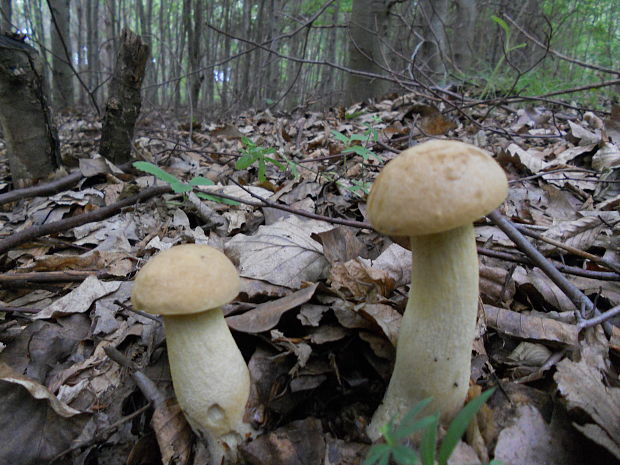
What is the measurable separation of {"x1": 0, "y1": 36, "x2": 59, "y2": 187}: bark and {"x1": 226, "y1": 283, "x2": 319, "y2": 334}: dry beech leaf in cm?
383

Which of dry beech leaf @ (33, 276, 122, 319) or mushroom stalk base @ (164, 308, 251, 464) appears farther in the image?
dry beech leaf @ (33, 276, 122, 319)

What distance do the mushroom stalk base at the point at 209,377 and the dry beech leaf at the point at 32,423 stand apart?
0.59 m

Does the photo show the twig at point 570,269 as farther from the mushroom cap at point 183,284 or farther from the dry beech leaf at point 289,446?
the mushroom cap at point 183,284

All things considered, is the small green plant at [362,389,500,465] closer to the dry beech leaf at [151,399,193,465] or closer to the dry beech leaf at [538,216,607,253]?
the dry beech leaf at [151,399,193,465]

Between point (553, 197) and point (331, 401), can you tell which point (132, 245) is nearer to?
point (331, 401)

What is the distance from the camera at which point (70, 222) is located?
9.86ft

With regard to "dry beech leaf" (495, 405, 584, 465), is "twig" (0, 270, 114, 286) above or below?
above

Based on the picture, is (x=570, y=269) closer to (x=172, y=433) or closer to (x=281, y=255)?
(x=281, y=255)

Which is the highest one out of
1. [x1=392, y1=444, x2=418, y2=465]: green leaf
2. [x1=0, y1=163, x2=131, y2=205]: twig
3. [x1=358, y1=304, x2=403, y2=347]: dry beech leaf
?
[x1=0, y1=163, x2=131, y2=205]: twig

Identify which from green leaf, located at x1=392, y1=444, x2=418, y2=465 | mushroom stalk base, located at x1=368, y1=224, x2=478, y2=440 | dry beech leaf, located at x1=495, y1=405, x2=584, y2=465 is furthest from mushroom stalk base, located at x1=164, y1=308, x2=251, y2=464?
dry beech leaf, located at x1=495, y1=405, x2=584, y2=465

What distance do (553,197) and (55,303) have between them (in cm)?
388

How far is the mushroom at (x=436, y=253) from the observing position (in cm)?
116

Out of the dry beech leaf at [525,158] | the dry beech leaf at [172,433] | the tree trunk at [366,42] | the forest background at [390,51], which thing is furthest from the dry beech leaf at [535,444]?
the tree trunk at [366,42]

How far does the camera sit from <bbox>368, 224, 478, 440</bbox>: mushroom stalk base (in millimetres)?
1442
